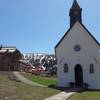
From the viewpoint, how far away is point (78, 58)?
136ft

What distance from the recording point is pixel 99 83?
132 ft

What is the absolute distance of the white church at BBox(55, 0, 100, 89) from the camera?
40438 millimetres

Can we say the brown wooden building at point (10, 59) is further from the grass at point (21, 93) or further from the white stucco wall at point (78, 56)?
the grass at point (21, 93)

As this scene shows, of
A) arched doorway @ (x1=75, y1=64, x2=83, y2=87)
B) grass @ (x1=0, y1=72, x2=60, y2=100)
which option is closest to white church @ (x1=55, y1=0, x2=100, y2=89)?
arched doorway @ (x1=75, y1=64, x2=83, y2=87)

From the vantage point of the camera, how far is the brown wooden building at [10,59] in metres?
73.9

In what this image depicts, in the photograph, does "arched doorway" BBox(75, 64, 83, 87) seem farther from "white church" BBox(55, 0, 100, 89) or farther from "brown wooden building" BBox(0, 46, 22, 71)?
"brown wooden building" BBox(0, 46, 22, 71)

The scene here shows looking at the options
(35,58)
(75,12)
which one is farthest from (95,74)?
(35,58)

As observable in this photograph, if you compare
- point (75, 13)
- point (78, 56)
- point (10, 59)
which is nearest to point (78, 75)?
point (78, 56)

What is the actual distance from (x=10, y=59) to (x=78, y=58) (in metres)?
37.1

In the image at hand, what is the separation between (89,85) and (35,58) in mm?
89656

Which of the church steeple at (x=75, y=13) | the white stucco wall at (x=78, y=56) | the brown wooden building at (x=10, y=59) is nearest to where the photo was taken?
the white stucco wall at (x=78, y=56)

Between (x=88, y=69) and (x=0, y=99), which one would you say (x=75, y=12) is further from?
(x=0, y=99)

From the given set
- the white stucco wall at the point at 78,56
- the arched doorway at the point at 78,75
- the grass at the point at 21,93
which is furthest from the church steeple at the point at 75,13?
the grass at the point at 21,93

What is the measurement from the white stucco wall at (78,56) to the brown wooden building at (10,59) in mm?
32341
